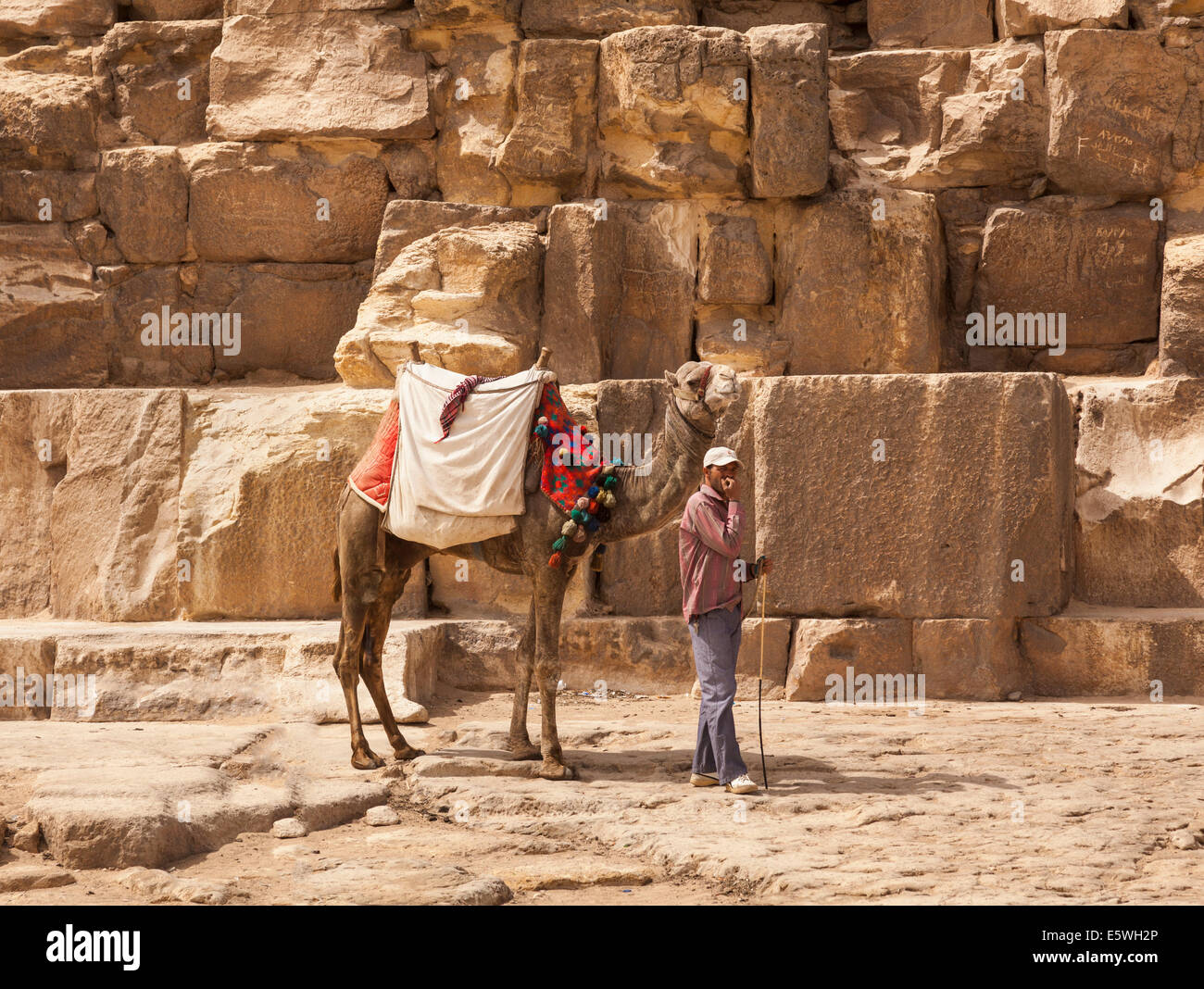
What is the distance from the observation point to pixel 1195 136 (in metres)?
8.84

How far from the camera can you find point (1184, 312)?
833 centimetres

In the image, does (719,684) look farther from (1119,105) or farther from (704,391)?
(1119,105)

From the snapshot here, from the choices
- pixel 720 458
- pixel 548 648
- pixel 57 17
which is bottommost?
pixel 548 648

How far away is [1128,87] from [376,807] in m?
6.96

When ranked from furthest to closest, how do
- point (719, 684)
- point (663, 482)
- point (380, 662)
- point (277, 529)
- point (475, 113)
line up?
point (475, 113), point (277, 529), point (380, 662), point (663, 482), point (719, 684)

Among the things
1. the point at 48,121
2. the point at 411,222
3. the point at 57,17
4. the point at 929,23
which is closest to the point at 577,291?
the point at 411,222

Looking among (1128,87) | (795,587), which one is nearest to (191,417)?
(795,587)

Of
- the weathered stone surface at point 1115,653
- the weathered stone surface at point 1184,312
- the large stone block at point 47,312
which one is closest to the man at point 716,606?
the weathered stone surface at point 1115,653

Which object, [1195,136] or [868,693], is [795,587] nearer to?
[868,693]

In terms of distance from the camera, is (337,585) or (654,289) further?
(654,289)

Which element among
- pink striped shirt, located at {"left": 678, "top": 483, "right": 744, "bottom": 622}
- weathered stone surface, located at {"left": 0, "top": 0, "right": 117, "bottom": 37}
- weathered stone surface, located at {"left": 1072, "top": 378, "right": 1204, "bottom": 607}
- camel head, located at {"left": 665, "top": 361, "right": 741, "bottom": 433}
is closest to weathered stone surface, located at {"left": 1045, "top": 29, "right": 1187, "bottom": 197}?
weathered stone surface, located at {"left": 1072, "top": 378, "right": 1204, "bottom": 607}

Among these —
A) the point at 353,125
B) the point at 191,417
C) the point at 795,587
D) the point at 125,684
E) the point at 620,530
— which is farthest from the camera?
the point at 353,125

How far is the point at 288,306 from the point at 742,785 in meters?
5.85

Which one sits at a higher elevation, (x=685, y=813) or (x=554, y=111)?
(x=554, y=111)
